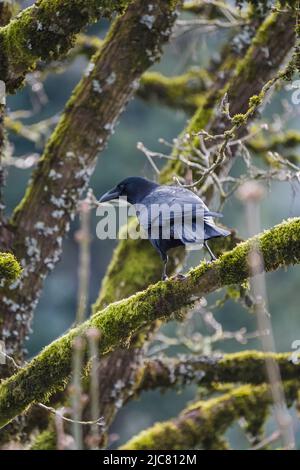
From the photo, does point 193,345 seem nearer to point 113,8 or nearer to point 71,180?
point 71,180

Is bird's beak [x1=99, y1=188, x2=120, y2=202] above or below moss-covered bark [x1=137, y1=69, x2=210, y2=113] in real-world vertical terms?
below

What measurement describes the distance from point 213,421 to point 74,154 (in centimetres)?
215

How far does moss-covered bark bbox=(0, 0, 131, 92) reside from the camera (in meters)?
3.90

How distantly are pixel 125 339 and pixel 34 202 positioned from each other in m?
2.00

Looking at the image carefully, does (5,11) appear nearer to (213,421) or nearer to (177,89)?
(177,89)

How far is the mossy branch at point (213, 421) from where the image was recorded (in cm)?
588

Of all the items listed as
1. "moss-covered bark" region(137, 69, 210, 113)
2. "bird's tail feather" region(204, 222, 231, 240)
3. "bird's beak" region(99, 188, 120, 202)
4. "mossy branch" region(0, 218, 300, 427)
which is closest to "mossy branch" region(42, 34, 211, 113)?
"moss-covered bark" region(137, 69, 210, 113)

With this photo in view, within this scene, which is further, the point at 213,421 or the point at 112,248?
the point at 112,248

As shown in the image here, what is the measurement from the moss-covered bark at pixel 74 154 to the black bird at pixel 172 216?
659 millimetres

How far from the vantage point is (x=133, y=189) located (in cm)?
477

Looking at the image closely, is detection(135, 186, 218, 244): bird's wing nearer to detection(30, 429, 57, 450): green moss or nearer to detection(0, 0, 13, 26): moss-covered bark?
detection(0, 0, 13, 26): moss-covered bark

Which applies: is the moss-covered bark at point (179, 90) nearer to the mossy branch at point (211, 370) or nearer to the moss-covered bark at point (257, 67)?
the moss-covered bark at point (257, 67)

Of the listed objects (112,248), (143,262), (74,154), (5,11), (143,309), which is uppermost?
(112,248)

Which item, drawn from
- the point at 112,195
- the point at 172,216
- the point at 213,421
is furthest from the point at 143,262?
the point at 172,216
